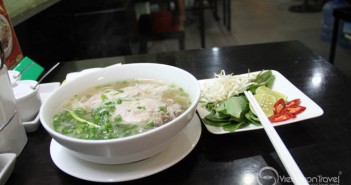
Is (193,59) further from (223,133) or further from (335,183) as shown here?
(335,183)

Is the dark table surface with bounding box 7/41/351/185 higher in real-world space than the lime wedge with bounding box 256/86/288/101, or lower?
lower

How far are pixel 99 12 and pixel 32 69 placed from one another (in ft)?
4.79

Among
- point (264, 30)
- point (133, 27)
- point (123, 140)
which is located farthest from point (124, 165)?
point (264, 30)

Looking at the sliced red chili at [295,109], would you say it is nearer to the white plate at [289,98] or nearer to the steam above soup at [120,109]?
the white plate at [289,98]

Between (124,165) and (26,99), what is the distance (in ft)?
1.37

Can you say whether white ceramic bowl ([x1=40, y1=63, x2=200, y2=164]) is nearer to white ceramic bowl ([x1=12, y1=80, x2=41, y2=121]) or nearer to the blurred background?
white ceramic bowl ([x1=12, y1=80, x2=41, y2=121])

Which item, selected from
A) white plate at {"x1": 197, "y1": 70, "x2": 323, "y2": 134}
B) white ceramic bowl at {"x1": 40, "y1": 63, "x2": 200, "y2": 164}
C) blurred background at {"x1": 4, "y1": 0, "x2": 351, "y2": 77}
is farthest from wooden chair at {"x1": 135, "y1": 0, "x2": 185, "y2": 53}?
white ceramic bowl at {"x1": 40, "y1": 63, "x2": 200, "y2": 164}

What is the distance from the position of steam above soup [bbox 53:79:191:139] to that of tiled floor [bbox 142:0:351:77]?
9.17 feet

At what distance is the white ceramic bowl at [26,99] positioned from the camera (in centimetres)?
90

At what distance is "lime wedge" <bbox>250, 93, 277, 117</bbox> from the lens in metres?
0.83

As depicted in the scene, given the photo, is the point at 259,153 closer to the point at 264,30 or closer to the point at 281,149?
the point at 281,149

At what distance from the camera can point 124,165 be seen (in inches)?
27.6

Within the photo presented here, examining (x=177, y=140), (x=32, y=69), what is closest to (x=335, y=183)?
(x=177, y=140)

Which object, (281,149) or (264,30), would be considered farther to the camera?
(264,30)
